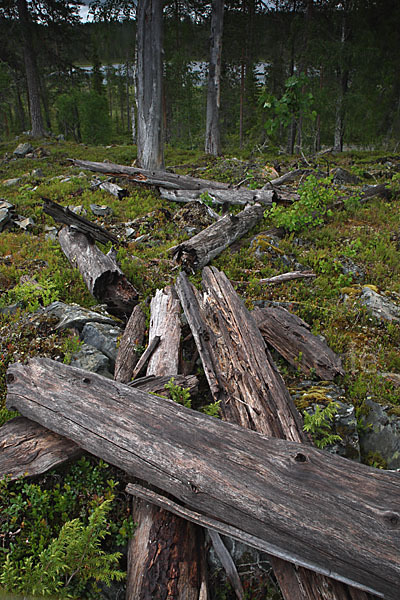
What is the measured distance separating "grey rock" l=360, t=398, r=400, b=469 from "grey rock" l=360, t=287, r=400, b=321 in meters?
2.17

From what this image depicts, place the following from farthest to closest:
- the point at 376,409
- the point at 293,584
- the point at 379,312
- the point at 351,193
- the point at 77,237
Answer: the point at 351,193 < the point at 77,237 < the point at 379,312 < the point at 376,409 < the point at 293,584

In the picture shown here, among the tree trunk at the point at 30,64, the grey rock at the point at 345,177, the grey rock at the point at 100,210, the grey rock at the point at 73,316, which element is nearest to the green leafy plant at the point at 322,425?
the grey rock at the point at 73,316

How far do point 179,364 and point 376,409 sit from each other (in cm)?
243

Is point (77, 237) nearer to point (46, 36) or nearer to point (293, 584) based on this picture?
point (293, 584)

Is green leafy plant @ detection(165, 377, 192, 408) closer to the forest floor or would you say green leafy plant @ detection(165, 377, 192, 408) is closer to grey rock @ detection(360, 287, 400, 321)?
the forest floor

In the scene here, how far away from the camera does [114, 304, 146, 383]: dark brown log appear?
424 centimetres

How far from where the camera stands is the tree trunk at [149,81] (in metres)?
12.5

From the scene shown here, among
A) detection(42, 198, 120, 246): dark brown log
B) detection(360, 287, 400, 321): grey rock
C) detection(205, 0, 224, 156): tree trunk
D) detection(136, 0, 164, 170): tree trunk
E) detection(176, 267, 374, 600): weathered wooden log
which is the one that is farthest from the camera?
detection(205, 0, 224, 156): tree trunk

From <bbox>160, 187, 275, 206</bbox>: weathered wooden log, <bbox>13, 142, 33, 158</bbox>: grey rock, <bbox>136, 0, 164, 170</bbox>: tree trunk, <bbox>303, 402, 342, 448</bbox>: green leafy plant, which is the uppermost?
<bbox>136, 0, 164, 170</bbox>: tree trunk

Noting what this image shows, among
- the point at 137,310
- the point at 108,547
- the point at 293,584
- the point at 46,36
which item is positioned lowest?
the point at 108,547

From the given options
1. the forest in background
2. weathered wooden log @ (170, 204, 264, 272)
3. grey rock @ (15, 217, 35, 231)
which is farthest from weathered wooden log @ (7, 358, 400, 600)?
the forest in background

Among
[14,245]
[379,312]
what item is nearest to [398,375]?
[379,312]

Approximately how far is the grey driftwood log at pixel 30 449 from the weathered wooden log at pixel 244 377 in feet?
2.49

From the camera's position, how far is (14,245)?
317 inches
